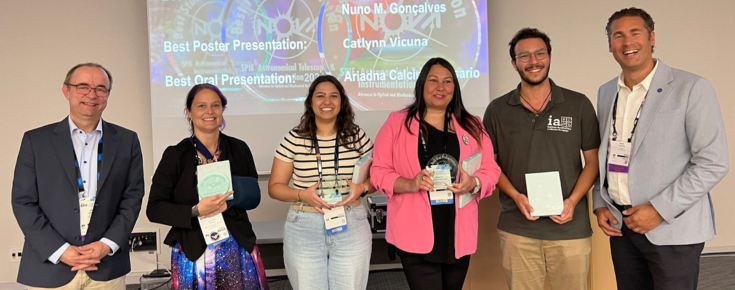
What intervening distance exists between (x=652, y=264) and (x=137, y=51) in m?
4.44

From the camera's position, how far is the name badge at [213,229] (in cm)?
215

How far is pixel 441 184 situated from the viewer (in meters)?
2.26

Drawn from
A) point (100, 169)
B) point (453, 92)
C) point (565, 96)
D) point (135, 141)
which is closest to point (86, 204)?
point (100, 169)

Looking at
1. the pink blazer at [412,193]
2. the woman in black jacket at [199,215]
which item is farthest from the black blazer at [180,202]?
the pink blazer at [412,193]

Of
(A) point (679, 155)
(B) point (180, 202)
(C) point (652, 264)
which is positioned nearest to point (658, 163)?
(A) point (679, 155)

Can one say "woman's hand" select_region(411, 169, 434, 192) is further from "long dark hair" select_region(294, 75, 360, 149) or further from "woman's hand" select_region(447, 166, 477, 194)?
"long dark hair" select_region(294, 75, 360, 149)

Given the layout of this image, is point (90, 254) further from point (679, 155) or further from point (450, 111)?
point (679, 155)

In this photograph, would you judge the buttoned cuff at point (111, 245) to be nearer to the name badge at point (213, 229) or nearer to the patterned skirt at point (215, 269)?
the patterned skirt at point (215, 269)

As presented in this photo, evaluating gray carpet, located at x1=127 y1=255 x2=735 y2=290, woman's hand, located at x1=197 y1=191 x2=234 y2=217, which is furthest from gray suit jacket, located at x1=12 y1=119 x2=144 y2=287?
gray carpet, located at x1=127 y1=255 x2=735 y2=290

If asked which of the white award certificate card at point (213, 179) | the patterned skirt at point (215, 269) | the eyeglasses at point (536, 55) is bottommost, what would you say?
the patterned skirt at point (215, 269)

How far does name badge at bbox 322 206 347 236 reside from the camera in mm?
2281

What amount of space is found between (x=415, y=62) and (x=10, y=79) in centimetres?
380

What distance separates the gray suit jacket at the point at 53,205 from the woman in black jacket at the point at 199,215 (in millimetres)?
217

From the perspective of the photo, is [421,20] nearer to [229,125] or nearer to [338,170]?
[229,125]
